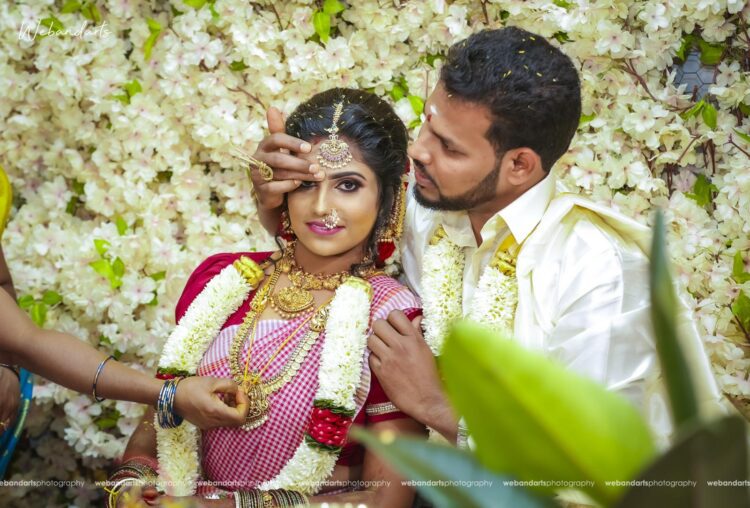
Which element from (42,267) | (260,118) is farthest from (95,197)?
(260,118)

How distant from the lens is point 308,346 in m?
2.15

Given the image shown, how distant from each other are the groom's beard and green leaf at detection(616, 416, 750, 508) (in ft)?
5.33

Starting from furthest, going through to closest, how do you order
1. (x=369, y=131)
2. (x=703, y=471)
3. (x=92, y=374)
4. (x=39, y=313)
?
(x=39, y=313) < (x=369, y=131) < (x=92, y=374) < (x=703, y=471)

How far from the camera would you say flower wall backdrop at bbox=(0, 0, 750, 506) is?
2609mm

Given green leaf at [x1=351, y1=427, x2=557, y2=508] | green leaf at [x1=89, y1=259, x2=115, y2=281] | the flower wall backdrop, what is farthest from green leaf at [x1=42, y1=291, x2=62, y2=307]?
green leaf at [x1=351, y1=427, x2=557, y2=508]

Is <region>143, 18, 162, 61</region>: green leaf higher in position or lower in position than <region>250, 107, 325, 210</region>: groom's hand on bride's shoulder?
higher

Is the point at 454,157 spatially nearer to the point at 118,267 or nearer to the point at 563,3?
the point at 563,3

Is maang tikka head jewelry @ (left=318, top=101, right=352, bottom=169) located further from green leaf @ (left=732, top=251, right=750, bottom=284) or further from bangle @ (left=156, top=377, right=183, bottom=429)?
green leaf @ (left=732, top=251, right=750, bottom=284)

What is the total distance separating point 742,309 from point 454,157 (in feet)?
3.70

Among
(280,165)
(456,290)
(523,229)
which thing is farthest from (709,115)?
(280,165)

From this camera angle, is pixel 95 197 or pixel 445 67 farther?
pixel 95 197

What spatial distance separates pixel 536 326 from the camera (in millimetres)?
2072

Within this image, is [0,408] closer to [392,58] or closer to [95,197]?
[95,197]

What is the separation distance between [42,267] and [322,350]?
5.47 feet
